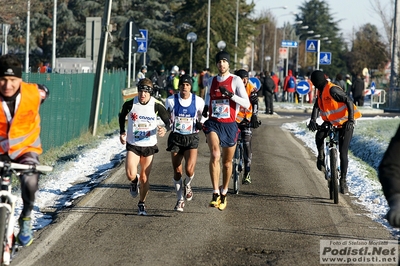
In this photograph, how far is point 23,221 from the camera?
24.2 ft

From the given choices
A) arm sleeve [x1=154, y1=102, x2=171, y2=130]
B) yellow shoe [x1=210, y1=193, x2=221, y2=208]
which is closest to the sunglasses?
arm sleeve [x1=154, y1=102, x2=171, y2=130]

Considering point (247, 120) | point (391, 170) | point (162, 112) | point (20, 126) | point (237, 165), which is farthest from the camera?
point (247, 120)

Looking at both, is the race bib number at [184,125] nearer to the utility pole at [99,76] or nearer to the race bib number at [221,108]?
the race bib number at [221,108]

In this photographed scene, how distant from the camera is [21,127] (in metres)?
7.32

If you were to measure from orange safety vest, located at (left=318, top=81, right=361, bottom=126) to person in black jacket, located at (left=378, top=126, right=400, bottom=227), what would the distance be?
28.0 ft

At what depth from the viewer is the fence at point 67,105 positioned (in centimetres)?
1717

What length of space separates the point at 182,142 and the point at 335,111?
2664 mm

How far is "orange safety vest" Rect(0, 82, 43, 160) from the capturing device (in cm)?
728

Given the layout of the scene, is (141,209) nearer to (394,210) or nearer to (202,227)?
(202,227)

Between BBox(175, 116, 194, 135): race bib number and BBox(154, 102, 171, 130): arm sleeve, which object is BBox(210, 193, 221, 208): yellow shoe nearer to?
BBox(175, 116, 194, 135): race bib number

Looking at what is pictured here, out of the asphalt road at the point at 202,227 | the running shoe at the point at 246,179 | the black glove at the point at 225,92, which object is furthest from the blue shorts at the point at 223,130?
the running shoe at the point at 246,179

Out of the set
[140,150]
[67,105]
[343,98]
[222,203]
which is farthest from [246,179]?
[67,105]

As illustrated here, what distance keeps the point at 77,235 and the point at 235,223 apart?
1938 mm

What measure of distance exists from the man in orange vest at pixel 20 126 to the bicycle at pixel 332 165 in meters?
5.87
